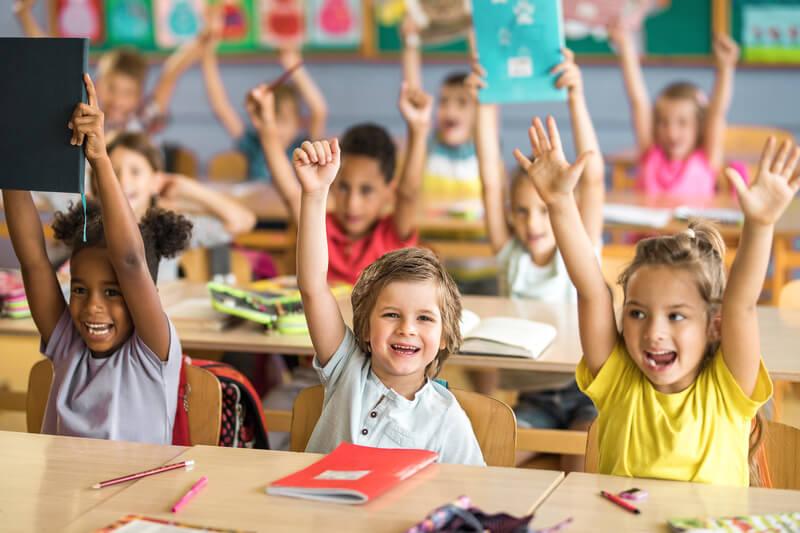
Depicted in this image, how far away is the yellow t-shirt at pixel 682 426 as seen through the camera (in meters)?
1.92

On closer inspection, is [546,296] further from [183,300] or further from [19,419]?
[19,419]

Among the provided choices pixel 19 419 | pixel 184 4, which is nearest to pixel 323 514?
pixel 19 419

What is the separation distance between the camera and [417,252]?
217cm

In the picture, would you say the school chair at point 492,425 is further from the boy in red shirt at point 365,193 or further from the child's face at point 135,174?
the child's face at point 135,174

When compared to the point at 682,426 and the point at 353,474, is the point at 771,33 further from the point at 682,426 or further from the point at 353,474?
the point at 353,474

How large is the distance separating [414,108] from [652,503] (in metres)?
1.92

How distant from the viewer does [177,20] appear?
23.9 feet

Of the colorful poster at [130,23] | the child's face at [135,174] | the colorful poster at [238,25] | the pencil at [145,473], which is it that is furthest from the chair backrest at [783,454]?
the colorful poster at [130,23]

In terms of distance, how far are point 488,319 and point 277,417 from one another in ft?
1.94

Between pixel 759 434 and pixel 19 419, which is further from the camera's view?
pixel 19 419

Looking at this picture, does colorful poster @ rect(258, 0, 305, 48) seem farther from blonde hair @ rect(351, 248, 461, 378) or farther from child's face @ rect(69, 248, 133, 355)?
blonde hair @ rect(351, 248, 461, 378)

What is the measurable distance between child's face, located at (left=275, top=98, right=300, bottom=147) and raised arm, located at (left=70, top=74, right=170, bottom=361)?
12.0ft

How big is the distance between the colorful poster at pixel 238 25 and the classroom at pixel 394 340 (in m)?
3.08

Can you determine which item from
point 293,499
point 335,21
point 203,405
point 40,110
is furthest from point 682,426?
point 335,21
